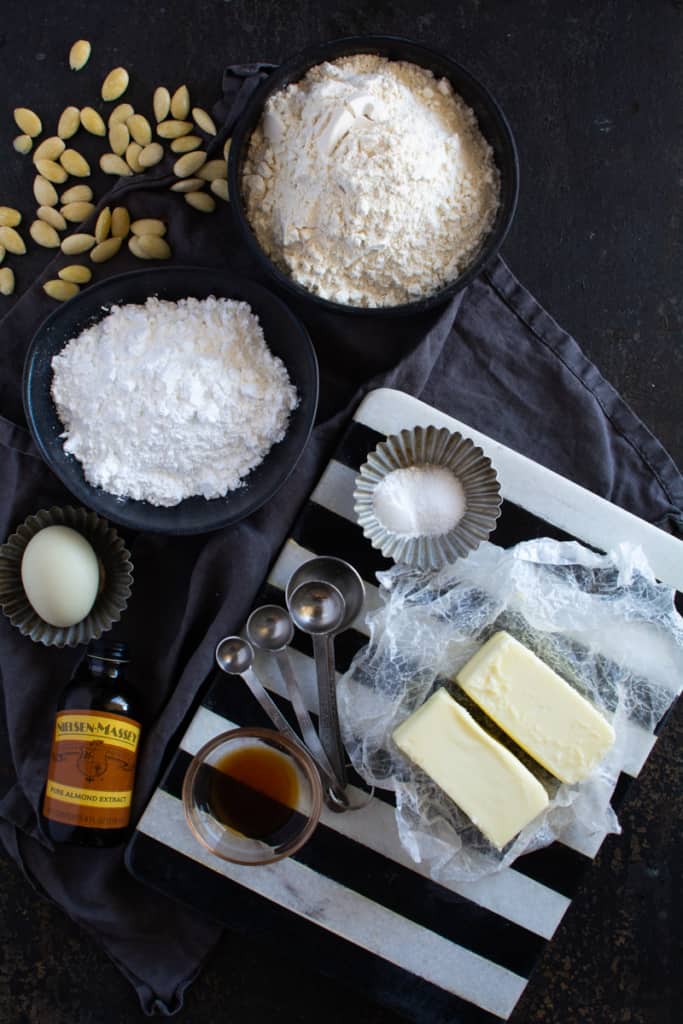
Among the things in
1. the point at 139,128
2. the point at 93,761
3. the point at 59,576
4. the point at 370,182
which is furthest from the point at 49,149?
the point at 93,761

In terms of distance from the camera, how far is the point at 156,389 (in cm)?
100

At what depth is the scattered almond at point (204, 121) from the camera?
1.17 m

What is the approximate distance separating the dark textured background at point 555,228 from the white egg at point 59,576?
41 centimetres

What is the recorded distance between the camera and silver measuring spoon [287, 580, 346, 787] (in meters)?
1.02

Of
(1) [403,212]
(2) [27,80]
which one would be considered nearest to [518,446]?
(1) [403,212]

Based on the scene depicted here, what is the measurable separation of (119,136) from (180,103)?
0.10 metres

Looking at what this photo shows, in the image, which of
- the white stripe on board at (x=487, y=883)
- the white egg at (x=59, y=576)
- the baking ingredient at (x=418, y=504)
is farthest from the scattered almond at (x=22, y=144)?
the white stripe on board at (x=487, y=883)

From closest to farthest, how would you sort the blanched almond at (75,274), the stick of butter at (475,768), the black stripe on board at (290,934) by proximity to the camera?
the stick of butter at (475,768) < the black stripe on board at (290,934) < the blanched almond at (75,274)

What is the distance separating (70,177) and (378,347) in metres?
0.52

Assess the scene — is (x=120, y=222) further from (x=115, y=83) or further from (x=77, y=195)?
(x=115, y=83)

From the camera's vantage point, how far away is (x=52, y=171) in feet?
3.88

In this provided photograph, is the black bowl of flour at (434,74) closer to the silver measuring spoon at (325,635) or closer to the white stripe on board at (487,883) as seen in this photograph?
the silver measuring spoon at (325,635)

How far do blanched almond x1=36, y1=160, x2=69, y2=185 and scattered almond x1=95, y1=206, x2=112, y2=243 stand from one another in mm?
91

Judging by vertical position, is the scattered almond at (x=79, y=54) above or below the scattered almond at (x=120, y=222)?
above
